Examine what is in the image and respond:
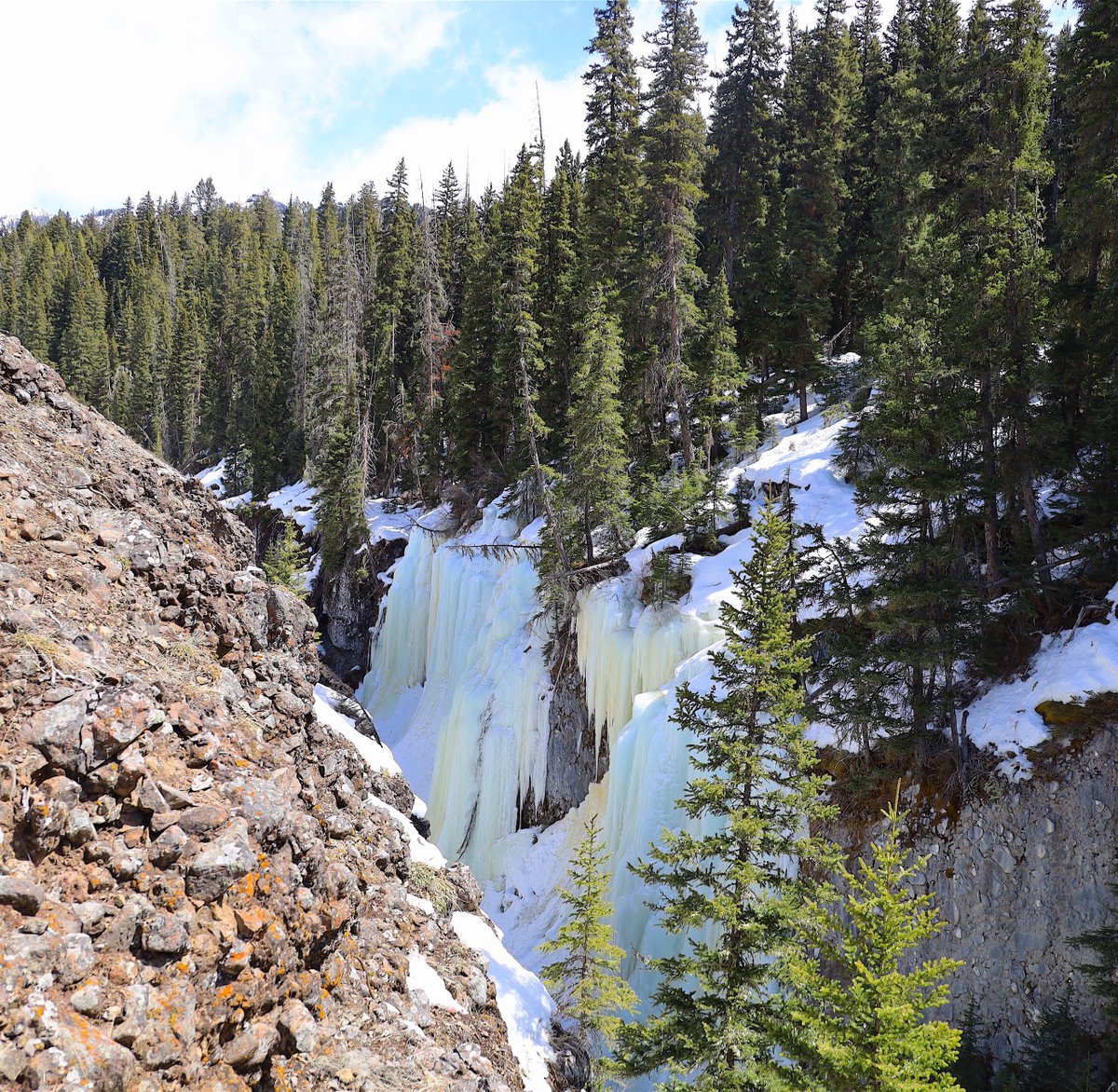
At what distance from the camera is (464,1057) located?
5.90 metres

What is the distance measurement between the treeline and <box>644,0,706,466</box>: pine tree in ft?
0.27

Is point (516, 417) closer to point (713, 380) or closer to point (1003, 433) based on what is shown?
point (713, 380)

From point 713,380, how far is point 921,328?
8057 mm

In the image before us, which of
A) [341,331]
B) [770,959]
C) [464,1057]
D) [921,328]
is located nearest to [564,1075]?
[464,1057]

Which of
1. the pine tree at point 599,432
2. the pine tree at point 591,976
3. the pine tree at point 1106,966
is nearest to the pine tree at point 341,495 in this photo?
the pine tree at point 599,432

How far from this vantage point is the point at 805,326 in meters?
22.0

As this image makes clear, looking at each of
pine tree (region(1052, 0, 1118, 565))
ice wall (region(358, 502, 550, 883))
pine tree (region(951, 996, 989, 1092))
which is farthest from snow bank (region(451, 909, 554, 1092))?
pine tree (region(1052, 0, 1118, 565))

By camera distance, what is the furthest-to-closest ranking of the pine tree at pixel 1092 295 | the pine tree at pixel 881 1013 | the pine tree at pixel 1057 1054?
the pine tree at pixel 1092 295 < the pine tree at pixel 1057 1054 < the pine tree at pixel 881 1013

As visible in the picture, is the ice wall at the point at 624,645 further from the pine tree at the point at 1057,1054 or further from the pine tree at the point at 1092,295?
the pine tree at the point at 1057,1054

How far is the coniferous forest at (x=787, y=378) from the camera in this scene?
7.87 meters

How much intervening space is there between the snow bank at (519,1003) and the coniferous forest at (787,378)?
0.99 metres

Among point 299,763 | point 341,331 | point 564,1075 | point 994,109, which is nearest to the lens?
point 299,763

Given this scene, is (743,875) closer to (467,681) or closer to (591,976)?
(591,976)

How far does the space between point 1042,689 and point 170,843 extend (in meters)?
10.3
